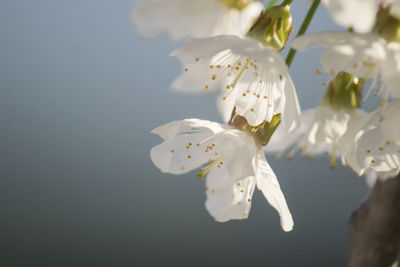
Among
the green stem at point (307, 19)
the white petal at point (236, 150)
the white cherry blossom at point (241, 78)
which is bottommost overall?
the white petal at point (236, 150)

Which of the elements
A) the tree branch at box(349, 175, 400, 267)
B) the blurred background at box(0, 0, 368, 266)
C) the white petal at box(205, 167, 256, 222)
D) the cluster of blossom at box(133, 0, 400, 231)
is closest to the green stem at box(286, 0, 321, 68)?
the cluster of blossom at box(133, 0, 400, 231)

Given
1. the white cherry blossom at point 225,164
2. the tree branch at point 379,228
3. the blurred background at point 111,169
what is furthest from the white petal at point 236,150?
the blurred background at point 111,169

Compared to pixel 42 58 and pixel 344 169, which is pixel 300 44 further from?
pixel 344 169

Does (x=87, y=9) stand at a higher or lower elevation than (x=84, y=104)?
higher

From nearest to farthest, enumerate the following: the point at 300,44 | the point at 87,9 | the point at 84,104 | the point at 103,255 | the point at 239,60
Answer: the point at 300,44 → the point at 239,60 → the point at 87,9 → the point at 84,104 → the point at 103,255

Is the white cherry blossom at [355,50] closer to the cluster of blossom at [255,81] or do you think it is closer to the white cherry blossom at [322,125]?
the cluster of blossom at [255,81]

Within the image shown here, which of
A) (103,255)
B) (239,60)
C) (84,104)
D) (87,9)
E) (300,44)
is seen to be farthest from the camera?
(103,255)

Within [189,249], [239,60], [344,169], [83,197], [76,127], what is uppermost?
[239,60]

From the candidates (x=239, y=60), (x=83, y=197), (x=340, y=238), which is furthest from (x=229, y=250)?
(x=239, y=60)
